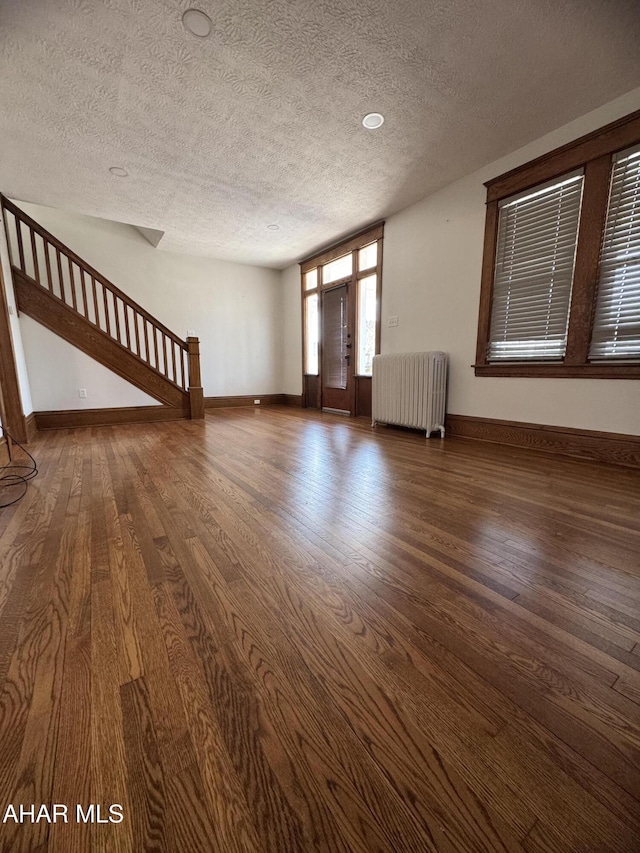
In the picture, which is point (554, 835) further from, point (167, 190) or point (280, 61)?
point (167, 190)

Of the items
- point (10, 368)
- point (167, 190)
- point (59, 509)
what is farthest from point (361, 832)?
point (167, 190)

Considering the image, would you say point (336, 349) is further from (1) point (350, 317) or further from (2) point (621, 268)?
(2) point (621, 268)

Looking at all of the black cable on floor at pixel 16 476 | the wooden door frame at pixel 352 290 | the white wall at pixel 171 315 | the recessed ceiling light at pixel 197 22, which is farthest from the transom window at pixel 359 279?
the black cable on floor at pixel 16 476

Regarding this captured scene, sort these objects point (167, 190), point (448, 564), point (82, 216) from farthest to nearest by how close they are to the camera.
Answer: point (82, 216), point (167, 190), point (448, 564)

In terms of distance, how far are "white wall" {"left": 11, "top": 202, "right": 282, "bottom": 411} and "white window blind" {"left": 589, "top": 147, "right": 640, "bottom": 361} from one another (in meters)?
5.02

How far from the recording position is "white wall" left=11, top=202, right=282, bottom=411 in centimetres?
408

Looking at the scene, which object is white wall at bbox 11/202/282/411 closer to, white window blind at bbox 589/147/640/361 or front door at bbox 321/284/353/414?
front door at bbox 321/284/353/414

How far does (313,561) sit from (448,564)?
1.63 feet

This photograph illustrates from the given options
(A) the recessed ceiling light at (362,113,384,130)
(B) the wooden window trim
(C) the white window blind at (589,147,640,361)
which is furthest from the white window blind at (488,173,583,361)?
(A) the recessed ceiling light at (362,113,384,130)

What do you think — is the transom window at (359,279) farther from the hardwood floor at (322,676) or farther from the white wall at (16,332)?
the white wall at (16,332)

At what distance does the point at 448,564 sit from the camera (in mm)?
1214

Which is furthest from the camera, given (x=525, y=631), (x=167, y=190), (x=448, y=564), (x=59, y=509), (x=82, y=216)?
(x=82, y=216)

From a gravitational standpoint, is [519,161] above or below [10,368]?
above

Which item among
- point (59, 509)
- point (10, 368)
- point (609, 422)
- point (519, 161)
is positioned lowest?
point (59, 509)
